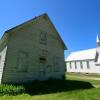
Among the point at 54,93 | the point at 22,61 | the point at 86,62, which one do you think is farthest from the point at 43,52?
the point at 86,62

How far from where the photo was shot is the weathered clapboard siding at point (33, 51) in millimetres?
15109

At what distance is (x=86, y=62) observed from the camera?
1773 inches

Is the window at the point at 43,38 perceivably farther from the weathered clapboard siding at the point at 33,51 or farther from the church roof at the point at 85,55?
the church roof at the point at 85,55

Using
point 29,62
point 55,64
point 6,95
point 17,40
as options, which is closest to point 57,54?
point 55,64

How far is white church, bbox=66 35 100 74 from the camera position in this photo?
42.2 m

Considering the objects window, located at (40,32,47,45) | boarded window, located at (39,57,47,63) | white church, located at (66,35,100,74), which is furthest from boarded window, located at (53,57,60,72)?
white church, located at (66,35,100,74)

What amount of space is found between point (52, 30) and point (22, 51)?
260 inches

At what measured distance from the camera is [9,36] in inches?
592

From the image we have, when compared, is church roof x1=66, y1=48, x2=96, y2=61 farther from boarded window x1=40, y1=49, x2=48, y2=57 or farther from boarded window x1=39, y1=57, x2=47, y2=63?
boarded window x1=39, y1=57, x2=47, y2=63

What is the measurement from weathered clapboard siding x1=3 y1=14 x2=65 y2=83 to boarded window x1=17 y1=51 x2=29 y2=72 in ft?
0.97

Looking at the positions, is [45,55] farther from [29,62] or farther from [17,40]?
[17,40]

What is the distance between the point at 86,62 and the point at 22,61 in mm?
32474

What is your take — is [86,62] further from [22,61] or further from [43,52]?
[22,61]

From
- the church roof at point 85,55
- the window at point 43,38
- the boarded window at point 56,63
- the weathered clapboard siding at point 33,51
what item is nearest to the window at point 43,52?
the weathered clapboard siding at point 33,51
